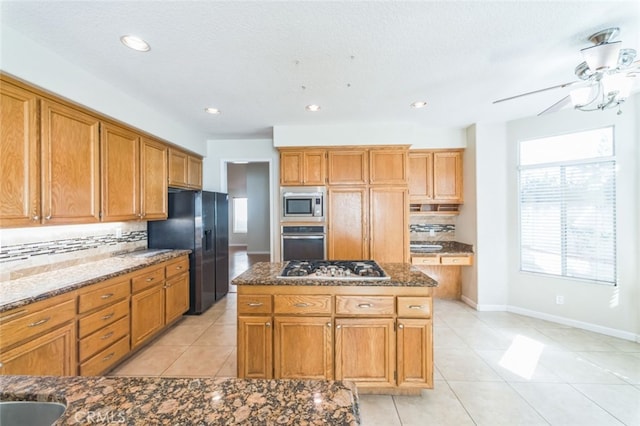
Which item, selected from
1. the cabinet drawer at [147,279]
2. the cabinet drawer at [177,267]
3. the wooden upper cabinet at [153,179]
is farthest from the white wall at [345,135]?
the cabinet drawer at [147,279]

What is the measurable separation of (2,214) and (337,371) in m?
2.57

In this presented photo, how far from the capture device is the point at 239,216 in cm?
1032

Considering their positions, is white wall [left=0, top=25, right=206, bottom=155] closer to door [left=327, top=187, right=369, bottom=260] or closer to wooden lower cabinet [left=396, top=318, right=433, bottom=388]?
door [left=327, top=187, right=369, bottom=260]

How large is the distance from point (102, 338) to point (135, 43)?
2.34 m

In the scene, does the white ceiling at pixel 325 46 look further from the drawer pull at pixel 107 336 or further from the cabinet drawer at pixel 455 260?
the drawer pull at pixel 107 336

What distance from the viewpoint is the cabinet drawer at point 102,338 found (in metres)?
2.03

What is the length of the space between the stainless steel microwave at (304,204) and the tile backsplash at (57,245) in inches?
77.4

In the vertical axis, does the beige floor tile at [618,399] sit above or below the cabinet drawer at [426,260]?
below

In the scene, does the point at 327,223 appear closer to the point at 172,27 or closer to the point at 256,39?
the point at 256,39

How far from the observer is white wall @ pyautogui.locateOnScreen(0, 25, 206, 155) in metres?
1.80

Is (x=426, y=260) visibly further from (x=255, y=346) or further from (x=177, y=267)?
(x=177, y=267)

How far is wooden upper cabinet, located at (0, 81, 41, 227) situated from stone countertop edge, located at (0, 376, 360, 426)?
1.71 m

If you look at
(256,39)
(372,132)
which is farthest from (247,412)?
(372,132)

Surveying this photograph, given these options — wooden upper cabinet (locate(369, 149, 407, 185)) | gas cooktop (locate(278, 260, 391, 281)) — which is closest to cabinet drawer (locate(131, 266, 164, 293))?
gas cooktop (locate(278, 260, 391, 281))
